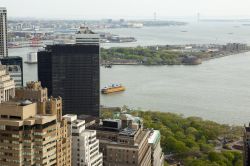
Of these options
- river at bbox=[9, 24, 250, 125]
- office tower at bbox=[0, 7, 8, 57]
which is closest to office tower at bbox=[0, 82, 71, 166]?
river at bbox=[9, 24, 250, 125]

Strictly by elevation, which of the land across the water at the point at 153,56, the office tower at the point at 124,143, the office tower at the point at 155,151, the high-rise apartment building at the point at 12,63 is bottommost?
the office tower at the point at 155,151

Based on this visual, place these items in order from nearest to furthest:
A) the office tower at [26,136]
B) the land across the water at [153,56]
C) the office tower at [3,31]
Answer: the office tower at [26,136], the office tower at [3,31], the land across the water at [153,56]

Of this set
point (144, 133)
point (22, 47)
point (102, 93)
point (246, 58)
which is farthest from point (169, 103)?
point (22, 47)

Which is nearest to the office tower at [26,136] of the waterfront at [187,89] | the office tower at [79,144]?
the office tower at [79,144]

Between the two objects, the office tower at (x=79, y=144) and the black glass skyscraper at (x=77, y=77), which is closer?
the office tower at (x=79, y=144)

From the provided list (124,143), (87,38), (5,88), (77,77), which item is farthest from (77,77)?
(124,143)

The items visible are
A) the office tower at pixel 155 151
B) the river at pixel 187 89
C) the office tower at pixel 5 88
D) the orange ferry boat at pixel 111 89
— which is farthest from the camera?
the orange ferry boat at pixel 111 89

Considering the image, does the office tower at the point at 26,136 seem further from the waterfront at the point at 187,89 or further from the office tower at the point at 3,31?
the office tower at the point at 3,31

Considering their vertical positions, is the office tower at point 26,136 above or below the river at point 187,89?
above
